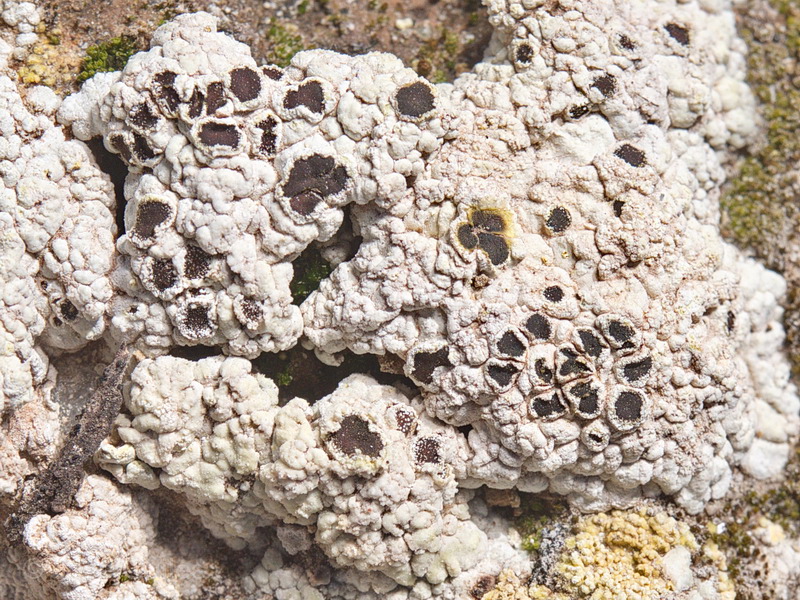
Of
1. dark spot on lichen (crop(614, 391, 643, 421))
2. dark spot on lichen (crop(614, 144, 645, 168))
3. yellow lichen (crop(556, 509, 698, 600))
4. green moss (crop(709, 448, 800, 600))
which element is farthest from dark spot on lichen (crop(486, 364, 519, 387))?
green moss (crop(709, 448, 800, 600))

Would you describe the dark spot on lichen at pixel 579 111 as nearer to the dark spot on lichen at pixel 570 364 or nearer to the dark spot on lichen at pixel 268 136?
the dark spot on lichen at pixel 570 364

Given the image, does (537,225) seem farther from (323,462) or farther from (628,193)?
(323,462)

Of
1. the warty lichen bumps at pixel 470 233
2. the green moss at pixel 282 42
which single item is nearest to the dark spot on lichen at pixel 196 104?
the warty lichen bumps at pixel 470 233

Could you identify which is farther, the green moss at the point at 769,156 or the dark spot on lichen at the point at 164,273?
the green moss at the point at 769,156

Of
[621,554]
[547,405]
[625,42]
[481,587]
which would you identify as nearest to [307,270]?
[547,405]

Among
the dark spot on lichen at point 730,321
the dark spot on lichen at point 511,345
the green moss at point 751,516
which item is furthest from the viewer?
the green moss at point 751,516

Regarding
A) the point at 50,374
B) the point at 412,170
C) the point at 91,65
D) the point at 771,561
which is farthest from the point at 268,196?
the point at 771,561

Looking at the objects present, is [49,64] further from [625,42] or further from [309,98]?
[625,42]
